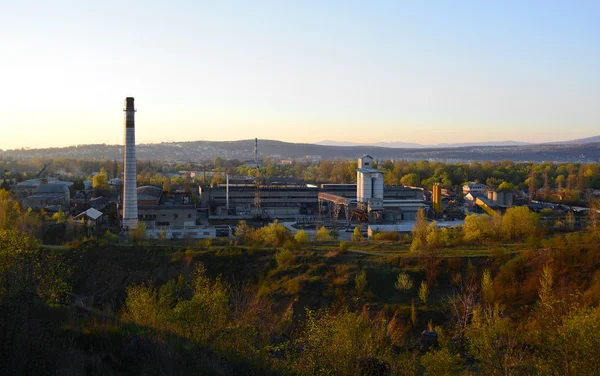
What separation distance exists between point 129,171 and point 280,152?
121199mm

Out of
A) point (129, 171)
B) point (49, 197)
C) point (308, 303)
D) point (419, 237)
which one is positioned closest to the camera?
point (308, 303)

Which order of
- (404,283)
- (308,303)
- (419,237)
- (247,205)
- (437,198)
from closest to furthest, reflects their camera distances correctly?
(308,303) → (404,283) → (419,237) → (437,198) → (247,205)

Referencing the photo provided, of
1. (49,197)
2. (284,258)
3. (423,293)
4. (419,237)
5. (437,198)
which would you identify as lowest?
(423,293)

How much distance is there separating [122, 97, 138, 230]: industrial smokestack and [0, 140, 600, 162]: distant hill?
7999 centimetres

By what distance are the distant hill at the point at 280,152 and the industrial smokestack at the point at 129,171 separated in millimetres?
79986

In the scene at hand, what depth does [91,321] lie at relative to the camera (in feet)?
25.3

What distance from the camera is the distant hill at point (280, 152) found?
10838 cm

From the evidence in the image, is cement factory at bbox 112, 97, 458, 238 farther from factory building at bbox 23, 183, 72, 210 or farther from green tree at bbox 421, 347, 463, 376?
green tree at bbox 421, 347, 463, 376

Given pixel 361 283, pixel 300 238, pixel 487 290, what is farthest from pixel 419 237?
pixel 487 290

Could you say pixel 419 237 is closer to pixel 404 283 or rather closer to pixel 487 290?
pixel 404 283

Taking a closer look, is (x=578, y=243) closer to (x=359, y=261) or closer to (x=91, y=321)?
(x=359, y=261)

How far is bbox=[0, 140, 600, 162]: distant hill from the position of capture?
108m

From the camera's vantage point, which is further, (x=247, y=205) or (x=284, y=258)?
(x=247, y=205)

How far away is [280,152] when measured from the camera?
141 m
